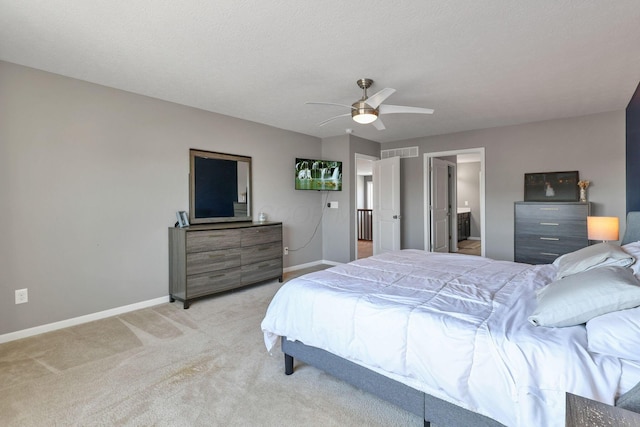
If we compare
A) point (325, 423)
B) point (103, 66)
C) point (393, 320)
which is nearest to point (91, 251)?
point (103, 66)

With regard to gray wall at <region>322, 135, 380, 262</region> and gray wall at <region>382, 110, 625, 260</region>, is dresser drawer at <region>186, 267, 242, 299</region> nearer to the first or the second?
gray wall at <region>322, 135, 380, 262</region>

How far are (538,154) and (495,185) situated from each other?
2.41 ft

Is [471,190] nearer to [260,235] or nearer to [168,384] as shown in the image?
[260,235]

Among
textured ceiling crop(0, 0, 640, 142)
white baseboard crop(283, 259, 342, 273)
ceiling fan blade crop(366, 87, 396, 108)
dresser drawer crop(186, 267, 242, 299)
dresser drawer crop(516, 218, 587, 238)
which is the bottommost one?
white baseboard crop(283, 259, 342, 273)

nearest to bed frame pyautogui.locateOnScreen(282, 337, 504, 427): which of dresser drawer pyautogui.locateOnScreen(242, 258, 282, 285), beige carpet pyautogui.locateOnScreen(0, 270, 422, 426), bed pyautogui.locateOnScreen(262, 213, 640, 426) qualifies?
bed pyautogui.locateOnScreen(262, 213, 640, 426)

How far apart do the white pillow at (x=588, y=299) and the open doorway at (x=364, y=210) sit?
4330mm

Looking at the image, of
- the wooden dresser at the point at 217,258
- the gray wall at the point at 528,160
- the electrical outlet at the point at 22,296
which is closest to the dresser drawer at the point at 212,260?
the wooden dresser at the point at 217,258

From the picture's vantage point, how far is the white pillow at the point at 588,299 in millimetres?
1252

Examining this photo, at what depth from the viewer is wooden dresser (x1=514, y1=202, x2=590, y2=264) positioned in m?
4.05

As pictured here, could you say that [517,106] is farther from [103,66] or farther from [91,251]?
[91,251]

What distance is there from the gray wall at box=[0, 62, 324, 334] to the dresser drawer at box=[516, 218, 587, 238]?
4479 mm

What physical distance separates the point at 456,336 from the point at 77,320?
3.54m

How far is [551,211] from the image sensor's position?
4211 millimetres

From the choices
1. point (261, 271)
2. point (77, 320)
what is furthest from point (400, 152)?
point (77, 320)
